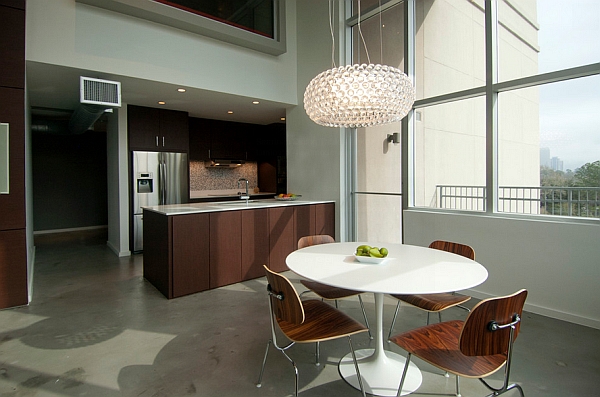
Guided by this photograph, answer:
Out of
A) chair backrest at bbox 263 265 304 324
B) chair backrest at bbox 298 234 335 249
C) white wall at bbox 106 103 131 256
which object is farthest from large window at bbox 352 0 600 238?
white wall at bbox 106 103 131 256

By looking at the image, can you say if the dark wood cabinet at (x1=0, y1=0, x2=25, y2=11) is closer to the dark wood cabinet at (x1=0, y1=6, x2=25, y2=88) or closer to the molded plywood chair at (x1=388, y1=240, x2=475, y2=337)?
the dark wood cabinet at (x1=0, y1=6, x2=25, y2=88)

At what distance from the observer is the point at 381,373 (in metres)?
2.14

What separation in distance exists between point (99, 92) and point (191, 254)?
85.0 inches

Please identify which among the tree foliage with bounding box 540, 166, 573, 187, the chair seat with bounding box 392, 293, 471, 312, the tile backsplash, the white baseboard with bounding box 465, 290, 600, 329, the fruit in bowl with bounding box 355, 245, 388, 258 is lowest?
the white baseboard with bounding box 465, 290, 600, 329

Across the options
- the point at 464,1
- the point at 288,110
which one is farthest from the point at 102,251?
the point at 464,1

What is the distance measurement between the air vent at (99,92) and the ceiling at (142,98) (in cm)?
11

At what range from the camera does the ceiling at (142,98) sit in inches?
156

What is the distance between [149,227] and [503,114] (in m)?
4.21

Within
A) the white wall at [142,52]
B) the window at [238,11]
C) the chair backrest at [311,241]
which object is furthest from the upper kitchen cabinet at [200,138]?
the chair backrest at [311,241]

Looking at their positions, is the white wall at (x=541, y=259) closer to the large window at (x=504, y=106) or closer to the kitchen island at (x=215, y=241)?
the large window at (x=504, y=106)

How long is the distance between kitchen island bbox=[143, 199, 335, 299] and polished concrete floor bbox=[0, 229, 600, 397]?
0.23 m

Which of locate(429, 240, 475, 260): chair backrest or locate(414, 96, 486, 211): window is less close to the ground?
locate(414, 96, 486, 211): window

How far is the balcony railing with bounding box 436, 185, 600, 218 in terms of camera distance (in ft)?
9.78

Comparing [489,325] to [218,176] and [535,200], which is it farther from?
[218,176]
